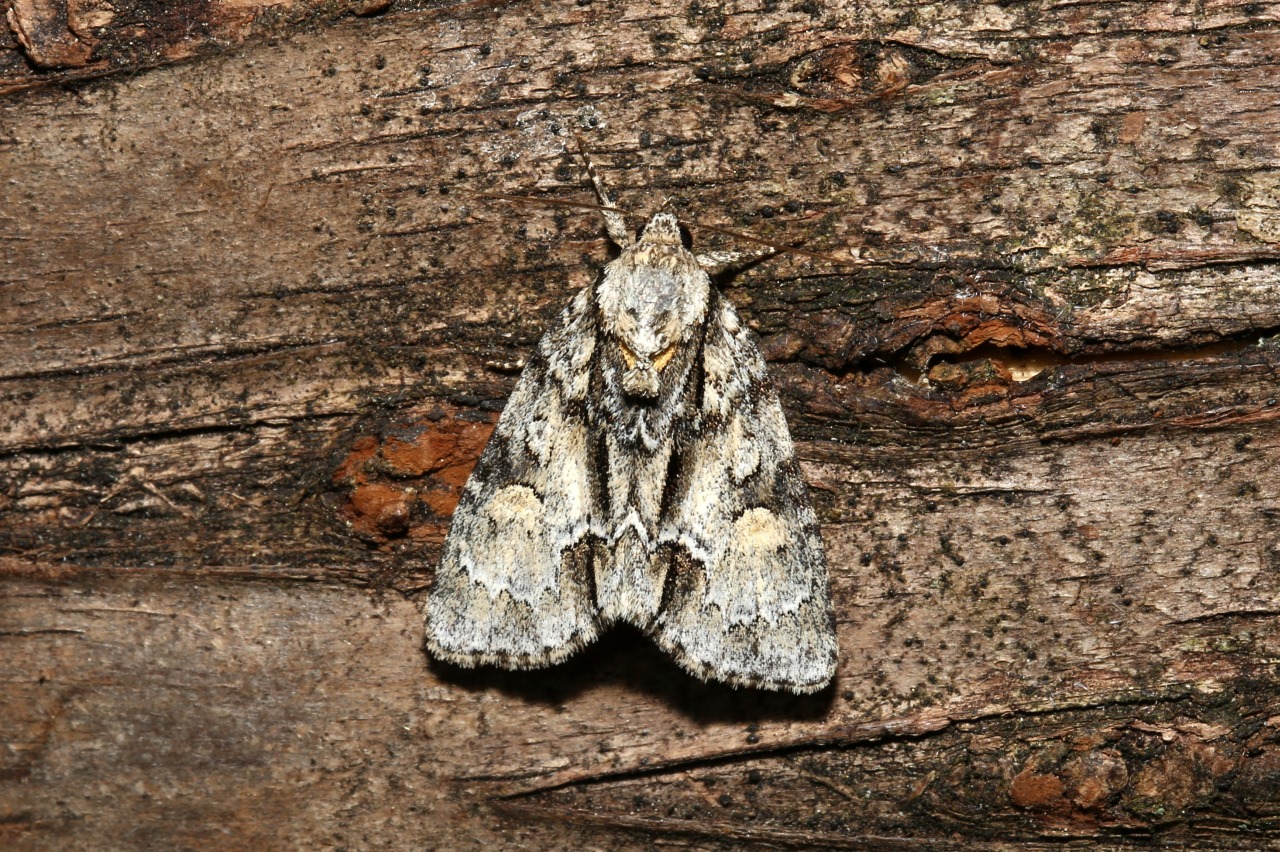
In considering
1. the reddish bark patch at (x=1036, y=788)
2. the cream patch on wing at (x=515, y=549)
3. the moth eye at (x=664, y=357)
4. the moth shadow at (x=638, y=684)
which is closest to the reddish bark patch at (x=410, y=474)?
the cream patch on wing at (x=515, y=549)

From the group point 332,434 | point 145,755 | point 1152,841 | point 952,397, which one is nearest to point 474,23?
point 332,434

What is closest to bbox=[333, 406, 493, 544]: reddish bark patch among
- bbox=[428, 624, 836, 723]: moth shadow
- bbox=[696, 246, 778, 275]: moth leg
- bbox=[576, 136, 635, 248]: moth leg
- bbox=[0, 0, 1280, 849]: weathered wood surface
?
bbox=[0, 0, 1280, 849]: weathered wood surface

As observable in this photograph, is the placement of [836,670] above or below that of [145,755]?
above

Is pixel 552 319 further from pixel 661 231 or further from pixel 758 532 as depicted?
pixel 758 532

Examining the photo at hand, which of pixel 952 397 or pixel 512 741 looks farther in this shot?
pixel 512 741

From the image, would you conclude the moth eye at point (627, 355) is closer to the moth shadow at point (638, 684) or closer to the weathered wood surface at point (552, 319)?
the weathered wood surface at point (552, 319)

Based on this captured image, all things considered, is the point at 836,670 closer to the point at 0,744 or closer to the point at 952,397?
the point at 952,397
